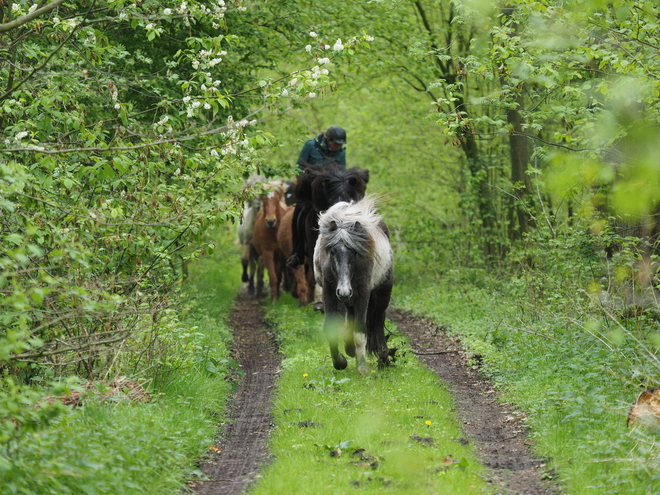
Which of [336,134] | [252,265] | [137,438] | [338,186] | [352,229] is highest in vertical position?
[336,134]

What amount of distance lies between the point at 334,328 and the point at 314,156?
5.65m

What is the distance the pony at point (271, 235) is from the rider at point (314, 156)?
195cm

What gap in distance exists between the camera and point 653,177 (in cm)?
527

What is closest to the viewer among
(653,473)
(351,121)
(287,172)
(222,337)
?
(653,473)

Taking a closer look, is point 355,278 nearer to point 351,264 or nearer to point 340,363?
point 351,264

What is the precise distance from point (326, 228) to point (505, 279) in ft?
24.9

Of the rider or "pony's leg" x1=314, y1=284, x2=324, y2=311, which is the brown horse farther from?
the rider

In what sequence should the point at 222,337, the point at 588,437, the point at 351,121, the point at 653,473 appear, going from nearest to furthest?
the point at 653,473
the point at 588,437
the point at 222,337
the point at 351,121

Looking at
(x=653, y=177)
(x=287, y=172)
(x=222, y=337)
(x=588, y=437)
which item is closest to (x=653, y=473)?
(x=588, y=437)

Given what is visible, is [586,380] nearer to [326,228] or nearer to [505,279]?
[326,228]

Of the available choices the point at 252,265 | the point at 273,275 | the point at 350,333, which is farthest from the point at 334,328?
the point at 252,265

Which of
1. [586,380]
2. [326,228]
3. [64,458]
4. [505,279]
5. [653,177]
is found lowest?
[505,279]

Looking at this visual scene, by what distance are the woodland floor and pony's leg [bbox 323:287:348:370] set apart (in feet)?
2.86

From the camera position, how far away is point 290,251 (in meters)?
16.0
